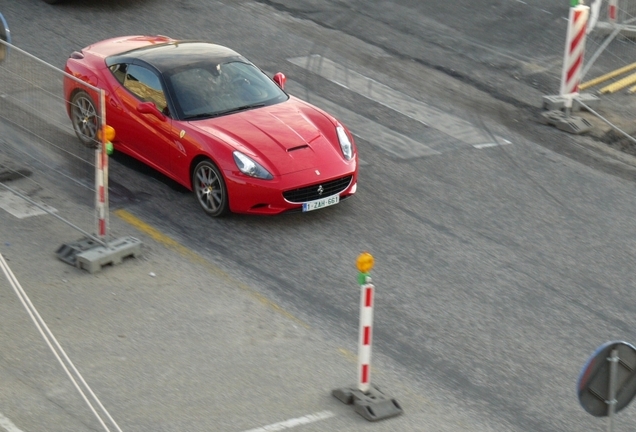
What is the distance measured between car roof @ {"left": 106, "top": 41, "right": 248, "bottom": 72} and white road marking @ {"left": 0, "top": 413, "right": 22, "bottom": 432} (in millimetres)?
5584

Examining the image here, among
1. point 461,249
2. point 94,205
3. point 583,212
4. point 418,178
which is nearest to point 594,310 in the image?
point 461,249

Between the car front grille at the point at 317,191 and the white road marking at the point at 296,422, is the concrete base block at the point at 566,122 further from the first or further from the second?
the white road marking at the point at 296,422

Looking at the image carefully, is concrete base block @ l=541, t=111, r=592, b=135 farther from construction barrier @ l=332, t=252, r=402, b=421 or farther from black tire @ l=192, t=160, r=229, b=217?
construction barrier @ l=332, t=252, r=402, b=421

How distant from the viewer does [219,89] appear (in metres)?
12.8

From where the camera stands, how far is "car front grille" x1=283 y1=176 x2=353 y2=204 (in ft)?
38.7

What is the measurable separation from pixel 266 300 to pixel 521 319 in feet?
8.05

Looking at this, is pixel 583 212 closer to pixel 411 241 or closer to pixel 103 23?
pixel 411 241

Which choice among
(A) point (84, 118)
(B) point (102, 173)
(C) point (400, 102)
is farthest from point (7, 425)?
(C) point (400, 102)

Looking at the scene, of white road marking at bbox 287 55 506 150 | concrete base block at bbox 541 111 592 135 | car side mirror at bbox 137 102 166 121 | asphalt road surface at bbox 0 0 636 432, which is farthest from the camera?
concrete base block at bbox 541 111 592 135

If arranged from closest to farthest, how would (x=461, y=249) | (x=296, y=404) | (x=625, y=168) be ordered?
(x=296, y=404)
(x=461, y=249)
(x=625, y=168)

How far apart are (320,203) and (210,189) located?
1.24 meters

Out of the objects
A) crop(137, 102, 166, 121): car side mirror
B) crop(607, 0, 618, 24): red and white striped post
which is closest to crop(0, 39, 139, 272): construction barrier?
crop(137, 102, 166, 121): car side mirror

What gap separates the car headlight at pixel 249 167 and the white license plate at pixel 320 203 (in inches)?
20.5

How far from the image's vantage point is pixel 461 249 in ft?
38.6
